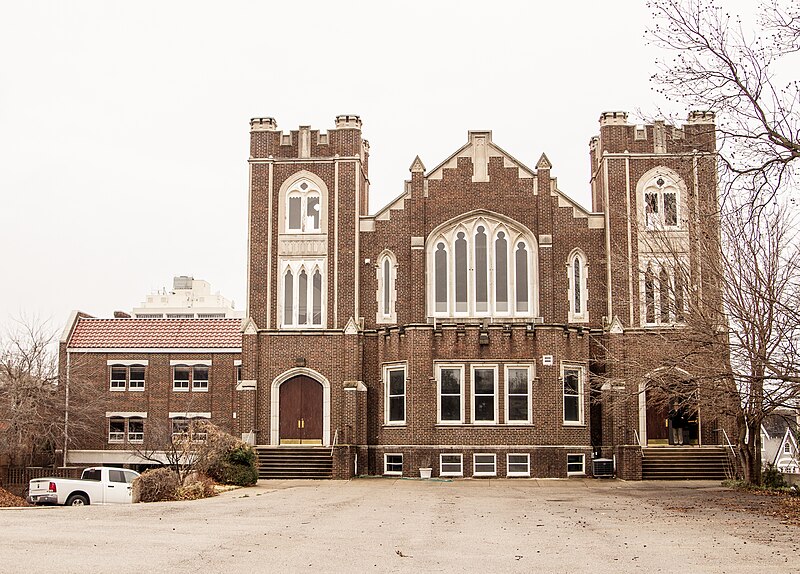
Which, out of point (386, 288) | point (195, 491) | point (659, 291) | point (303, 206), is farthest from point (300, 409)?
point (659, 291)

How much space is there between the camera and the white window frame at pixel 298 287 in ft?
120

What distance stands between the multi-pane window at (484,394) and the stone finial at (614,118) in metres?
9.89

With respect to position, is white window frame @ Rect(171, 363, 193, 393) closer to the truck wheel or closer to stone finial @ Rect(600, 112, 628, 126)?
the truck wheel

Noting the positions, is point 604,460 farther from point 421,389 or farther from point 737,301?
point 737,301

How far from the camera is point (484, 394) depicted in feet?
110

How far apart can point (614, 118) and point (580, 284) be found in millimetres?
6032

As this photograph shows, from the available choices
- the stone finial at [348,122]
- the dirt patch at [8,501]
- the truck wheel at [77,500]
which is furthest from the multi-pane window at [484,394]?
the dirt patch at [8,501]

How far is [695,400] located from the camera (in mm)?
25359

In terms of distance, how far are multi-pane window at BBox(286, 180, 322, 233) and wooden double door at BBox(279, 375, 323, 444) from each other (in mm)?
5921

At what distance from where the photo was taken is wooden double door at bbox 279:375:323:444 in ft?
117

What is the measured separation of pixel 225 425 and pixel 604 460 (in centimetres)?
1781

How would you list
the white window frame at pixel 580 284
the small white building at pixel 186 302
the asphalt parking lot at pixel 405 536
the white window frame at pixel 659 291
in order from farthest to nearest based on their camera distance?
the small white building at pixel 186 302, the white window frame at pixel 580 284, the white window frame at pixel 659 291, the asphalt parking lot at pixel 405 536

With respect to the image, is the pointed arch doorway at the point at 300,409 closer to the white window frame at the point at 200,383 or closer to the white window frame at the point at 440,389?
the white window frame at the point at 440,389

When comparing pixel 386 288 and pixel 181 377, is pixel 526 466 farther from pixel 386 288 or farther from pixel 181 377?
pixel 181 377
